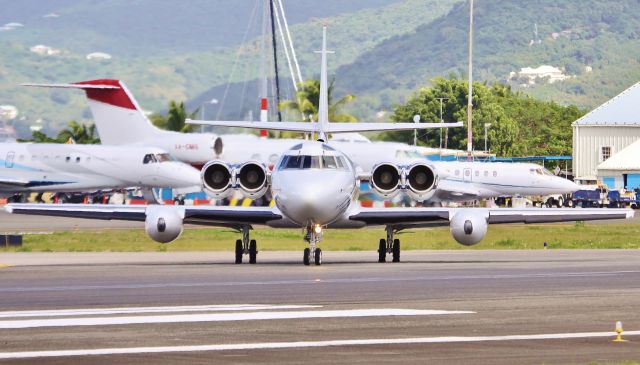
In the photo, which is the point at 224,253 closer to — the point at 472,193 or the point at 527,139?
the point at 472,193

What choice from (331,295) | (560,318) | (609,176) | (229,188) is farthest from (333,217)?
(609,176)

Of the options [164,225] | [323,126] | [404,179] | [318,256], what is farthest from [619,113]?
[164,225]

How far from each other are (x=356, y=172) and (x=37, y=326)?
51.3 feet

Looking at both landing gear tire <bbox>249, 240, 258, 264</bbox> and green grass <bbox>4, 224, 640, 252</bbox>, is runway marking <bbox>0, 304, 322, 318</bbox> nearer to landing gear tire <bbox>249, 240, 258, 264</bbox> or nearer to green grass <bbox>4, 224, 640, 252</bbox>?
landing gear tire <bbox>249, 240, 258, 264</bbox>

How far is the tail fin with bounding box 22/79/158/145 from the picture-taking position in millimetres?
77875

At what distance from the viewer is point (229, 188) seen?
105ft

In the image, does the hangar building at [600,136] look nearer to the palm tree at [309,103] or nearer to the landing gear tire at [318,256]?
the palm tree at [309,103]

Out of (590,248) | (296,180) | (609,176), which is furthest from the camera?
(609,176)

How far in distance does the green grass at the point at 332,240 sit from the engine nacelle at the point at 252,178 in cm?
852

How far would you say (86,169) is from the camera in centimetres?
7331

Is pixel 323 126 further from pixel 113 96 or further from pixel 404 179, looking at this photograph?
pixel 113 96

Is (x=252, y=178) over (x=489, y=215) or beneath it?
over

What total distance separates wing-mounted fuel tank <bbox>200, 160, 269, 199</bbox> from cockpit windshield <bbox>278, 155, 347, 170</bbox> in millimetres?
1811

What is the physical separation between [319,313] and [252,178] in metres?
13.7
